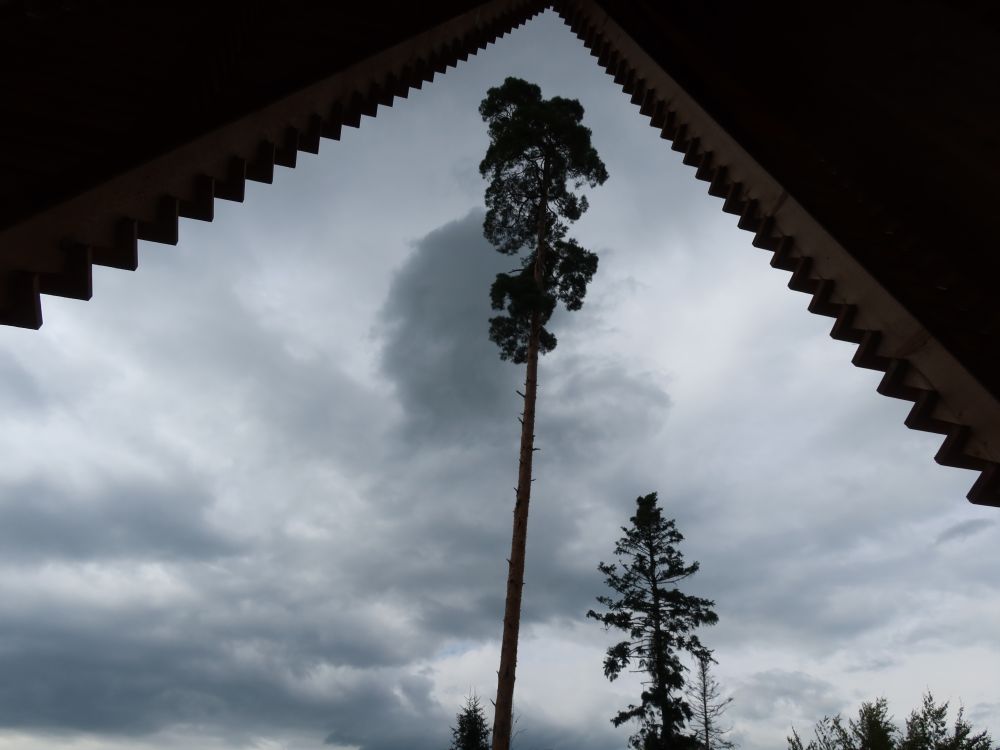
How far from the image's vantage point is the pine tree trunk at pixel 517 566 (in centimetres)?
1305

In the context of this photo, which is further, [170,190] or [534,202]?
[534,202]

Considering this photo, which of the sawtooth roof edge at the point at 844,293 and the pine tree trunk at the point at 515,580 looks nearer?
the sawtooth roof edge at the point at 844,293

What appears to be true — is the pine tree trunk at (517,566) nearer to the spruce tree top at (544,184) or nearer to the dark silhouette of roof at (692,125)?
the spruce tree top at (544,184)

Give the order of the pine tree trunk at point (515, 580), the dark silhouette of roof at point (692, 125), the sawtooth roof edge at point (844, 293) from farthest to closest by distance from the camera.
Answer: the pine tree trunk at point (515, 580), the sawtooth roof edge at point (844, 293), the dark silhouette of roof at point (692, 125)

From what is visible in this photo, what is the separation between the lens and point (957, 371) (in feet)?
12.2

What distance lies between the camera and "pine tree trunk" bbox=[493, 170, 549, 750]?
42.8ft

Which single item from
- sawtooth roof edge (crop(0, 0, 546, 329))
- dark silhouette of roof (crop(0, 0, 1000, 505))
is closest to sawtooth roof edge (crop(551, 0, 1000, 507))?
dark silhouette of roof (crop(0, 0, 1000, 505))

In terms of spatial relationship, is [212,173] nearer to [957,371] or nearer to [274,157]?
[274,157]

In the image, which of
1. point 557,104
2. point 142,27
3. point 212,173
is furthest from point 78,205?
point 557,104

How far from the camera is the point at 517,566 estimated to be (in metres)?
14.6

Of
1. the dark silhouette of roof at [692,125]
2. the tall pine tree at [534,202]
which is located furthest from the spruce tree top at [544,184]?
the dark silhouette of roof at [692,125]

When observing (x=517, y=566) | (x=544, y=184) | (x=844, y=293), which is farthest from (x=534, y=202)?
(x=844, y=293)

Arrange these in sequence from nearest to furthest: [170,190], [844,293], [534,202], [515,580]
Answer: [170,190]
[844,293]
[515,580]
[534,202]

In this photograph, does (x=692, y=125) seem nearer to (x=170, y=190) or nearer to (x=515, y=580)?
(x=170, y=190)
